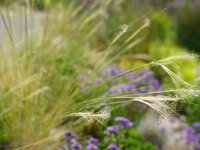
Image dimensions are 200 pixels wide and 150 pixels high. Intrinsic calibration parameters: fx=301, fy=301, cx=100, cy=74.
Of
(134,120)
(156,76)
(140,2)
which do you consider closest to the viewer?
(134,120)

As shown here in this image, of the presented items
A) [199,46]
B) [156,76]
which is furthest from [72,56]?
[199,46]

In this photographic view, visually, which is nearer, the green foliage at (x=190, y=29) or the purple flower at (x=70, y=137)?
the purple flower at (x=70, y=137)

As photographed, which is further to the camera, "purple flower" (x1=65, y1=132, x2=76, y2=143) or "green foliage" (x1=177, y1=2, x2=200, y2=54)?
"green foliage" (x1=177, y1=2, x2=200, y2=54)

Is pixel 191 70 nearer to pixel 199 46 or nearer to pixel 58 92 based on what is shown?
pixel 199 46

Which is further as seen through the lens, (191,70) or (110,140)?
(191,70)

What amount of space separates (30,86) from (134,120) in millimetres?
1187

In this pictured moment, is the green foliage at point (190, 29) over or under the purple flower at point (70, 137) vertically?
over

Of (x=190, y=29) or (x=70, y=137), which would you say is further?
(x=190, y=29)

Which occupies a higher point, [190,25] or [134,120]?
[190,25]

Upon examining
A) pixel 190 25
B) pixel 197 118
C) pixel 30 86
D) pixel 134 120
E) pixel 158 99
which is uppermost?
pixel 190 25

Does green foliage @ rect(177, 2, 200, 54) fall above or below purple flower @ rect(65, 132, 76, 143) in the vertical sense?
above

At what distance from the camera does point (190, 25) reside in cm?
687

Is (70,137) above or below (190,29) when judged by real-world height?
below

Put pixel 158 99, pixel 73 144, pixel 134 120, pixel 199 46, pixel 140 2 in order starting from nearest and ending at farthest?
1. pixel 158 99
2. pixel 73 144
3. pixel 134 120
4. pixel 140 2
5. pixel 199 46
